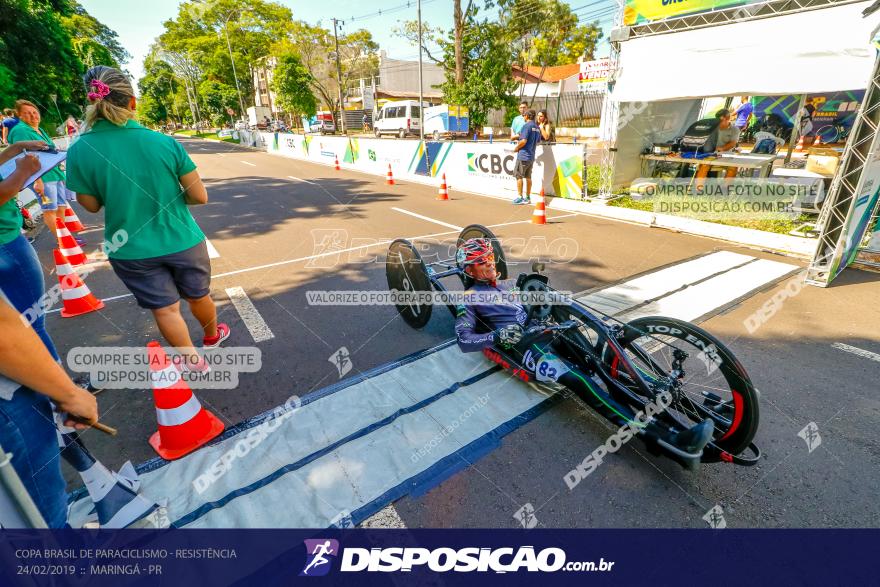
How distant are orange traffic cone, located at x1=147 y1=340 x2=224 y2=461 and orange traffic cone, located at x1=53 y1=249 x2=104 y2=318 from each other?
114 inches

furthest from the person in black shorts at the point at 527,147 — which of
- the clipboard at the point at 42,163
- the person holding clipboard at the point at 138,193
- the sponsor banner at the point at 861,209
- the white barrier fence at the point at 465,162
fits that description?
the clipboard at the point at 42,163

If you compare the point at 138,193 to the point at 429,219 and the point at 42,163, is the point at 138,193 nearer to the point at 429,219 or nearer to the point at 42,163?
the point at 42,163

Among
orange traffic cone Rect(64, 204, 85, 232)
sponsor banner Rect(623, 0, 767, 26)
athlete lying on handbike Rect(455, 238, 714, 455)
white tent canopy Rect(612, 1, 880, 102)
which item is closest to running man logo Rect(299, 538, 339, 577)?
athlete lying on handbike Rect(455, 238, 714, 455)

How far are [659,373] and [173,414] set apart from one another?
10.5 feet

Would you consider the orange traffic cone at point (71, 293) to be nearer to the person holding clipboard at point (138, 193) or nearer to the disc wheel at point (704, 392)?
the person holding clipboard at point (138, 193)

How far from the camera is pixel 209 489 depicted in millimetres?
2336

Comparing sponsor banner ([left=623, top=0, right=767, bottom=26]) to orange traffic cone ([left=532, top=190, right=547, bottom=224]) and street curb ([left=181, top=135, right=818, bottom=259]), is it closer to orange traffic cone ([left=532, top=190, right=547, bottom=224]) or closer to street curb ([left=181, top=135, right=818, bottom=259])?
street curb ([left=181, top=135, right=818, bottom=259])

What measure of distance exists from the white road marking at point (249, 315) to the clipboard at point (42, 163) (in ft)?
7.05

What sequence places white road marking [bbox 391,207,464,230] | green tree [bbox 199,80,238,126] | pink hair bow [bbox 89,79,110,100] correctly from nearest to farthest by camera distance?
pink hair bow [bbox 89,79,110,100] < white road marking [bbox 391,207,464,230] < green tree [bbox 199,80,238,126]

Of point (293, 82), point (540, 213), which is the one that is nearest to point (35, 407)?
point (540, 213)

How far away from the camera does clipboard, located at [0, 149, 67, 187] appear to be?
6.98ft

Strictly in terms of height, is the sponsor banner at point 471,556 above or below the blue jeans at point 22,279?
below

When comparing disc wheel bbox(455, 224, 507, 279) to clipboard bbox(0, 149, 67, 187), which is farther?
disc wheel bbox(455, 224, 507, 279)

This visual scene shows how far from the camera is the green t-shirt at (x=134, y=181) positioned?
2.55 meters
